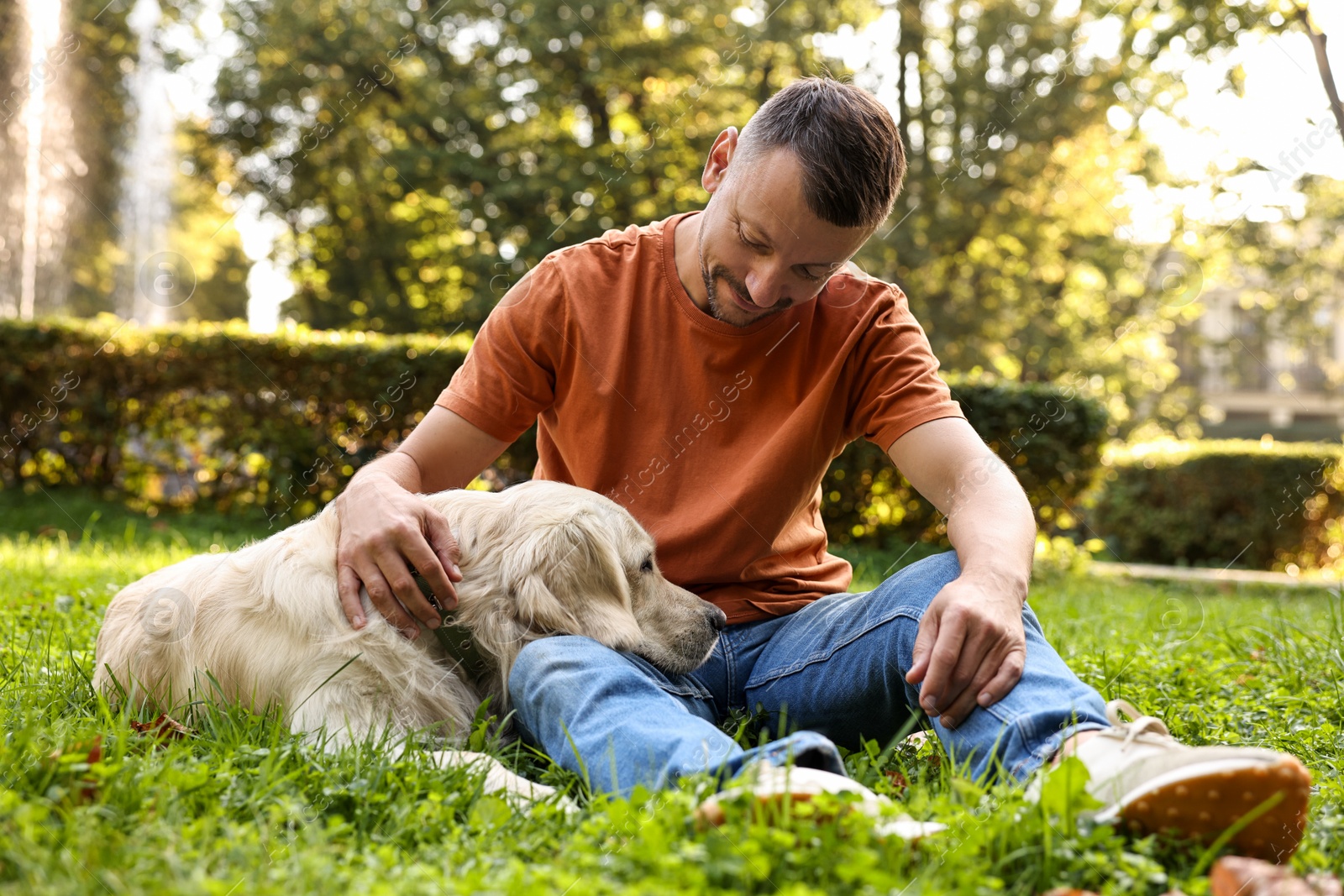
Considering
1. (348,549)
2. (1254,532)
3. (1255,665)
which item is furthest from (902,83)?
(348,549)

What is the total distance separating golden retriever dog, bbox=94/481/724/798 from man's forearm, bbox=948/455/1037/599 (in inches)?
26.5

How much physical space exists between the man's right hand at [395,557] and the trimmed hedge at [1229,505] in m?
10.2

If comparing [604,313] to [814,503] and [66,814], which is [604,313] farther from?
[66,814]

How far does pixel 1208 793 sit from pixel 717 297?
1.77m

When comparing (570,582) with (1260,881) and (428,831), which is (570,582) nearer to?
(428,831)

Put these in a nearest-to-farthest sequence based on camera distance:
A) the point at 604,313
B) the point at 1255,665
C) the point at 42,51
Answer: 1. the point at 604,313
2. the point at 1255,665
3. the point at 42,51

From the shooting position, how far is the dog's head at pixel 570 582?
7.93 ft

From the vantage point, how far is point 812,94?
8.85 ft

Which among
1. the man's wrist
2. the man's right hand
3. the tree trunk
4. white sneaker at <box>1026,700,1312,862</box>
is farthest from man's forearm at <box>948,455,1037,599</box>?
→ the tree trunk

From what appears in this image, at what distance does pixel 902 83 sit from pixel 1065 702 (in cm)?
1767

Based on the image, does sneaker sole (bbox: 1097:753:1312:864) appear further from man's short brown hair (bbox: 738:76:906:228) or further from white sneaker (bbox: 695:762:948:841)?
Result: man's short brown hair (bbox: 738:76:906:228)

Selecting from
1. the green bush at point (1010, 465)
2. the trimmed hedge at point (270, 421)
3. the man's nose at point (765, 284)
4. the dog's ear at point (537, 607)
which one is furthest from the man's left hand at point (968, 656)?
the green bush at point (1010, 465)

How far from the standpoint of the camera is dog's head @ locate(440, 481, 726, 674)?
2.42 meters

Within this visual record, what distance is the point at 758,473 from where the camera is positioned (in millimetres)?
2791
